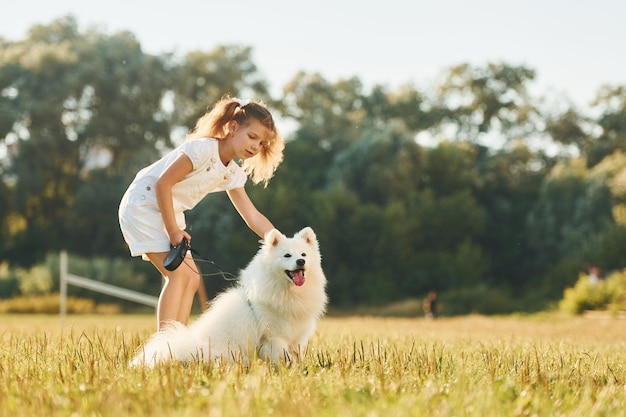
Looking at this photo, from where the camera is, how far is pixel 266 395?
3195mm

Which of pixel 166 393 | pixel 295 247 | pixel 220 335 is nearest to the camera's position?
pixel 166 393

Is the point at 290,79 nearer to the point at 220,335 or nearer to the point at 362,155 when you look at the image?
the point at 362,155

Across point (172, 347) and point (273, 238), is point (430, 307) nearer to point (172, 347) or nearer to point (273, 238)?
point (273, 238)

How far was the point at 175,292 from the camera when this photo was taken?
207 inches

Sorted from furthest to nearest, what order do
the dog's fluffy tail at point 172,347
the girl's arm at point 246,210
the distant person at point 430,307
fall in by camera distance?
the distant person at point 430,307
the girl's arm at point 246,210
the dog's fluffy tail at point 172,347

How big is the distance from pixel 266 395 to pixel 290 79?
40.4 meters

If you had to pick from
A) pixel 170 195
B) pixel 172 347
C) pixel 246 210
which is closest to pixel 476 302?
pixel 246 210

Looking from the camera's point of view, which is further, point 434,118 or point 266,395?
point 434,118

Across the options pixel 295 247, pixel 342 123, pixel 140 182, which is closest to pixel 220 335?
pixel 295 247

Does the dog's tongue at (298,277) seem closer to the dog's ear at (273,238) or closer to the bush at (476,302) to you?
the dog's ear at (273,238)

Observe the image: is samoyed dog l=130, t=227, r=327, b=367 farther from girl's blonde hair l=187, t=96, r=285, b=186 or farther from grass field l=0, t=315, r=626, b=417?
girl's blonde hair l=187, t=96, r=285, b=186

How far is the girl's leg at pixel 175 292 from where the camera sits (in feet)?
17.1

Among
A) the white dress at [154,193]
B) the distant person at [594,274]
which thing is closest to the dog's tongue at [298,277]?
the white dress at [154,193]

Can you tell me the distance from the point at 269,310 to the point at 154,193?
1176 mm
